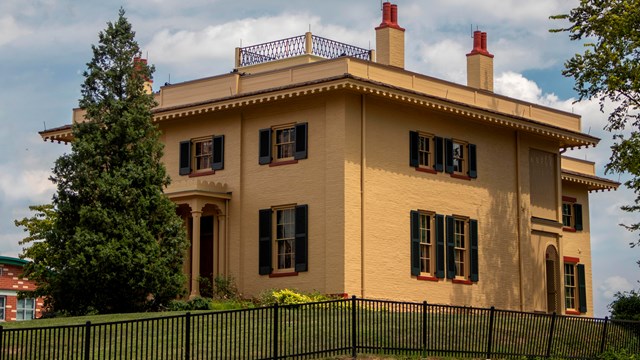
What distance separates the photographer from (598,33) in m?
37.4

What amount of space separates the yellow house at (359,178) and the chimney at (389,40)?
2.1 inches

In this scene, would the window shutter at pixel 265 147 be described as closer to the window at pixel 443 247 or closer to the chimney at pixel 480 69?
the window at pixel 443 247

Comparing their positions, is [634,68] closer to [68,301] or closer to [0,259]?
[68,301]

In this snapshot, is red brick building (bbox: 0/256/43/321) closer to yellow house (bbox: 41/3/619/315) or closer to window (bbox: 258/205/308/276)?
yellow house (bbox: 41/3/619/315)

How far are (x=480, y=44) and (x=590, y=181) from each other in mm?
9068

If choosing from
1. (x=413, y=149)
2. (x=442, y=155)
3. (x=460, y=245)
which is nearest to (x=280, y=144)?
(x=413, y=149)

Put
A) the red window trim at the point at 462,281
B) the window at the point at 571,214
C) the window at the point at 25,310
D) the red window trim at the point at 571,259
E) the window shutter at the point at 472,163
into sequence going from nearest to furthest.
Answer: the red window trim at the point at 462,281, the window shutter at the point at 472,163, the red window trim at the point at 571,259, the window at the point at 571,214, the window at the point at 25,310

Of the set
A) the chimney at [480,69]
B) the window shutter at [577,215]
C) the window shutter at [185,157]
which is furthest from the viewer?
the window shutter at [577,215]

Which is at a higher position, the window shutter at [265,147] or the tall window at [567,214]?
the window shutter at [265,147]

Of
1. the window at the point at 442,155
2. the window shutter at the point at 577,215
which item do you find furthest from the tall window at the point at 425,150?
the window shutter at the point at 577,215

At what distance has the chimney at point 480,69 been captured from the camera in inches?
1795

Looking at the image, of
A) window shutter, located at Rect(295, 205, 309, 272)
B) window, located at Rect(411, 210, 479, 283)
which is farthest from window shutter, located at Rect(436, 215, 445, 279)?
window shutter, located at Rect(295, 205, 309, 272)

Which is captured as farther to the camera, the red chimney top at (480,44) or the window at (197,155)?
the red chimney top at (480,44)

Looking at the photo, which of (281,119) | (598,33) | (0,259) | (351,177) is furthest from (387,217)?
(0,259)
